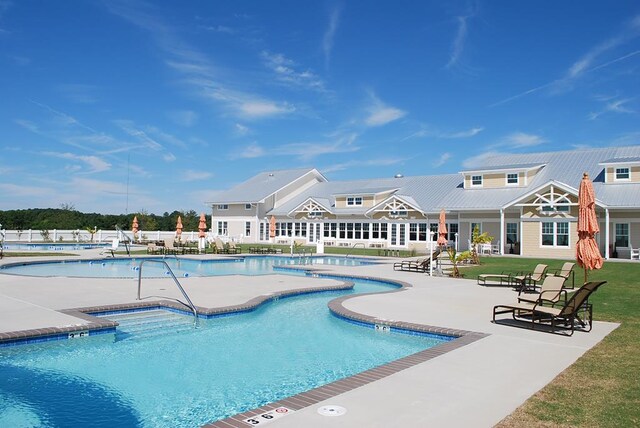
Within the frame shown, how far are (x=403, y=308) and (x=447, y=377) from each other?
5.54 metres

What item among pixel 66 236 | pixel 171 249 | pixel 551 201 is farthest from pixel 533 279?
pixel 66 236

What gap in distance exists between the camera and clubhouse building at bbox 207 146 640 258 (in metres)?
31.1

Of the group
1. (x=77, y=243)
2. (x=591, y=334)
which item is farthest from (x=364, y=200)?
(x=591, y=334)

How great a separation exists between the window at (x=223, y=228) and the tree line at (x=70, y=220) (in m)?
6.58

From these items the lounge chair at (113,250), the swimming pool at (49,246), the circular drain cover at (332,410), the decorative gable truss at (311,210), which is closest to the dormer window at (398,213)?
the decorative gable truss at (311,210)

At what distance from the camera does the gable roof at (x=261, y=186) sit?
5169 centimetres

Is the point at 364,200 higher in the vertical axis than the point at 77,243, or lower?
higher

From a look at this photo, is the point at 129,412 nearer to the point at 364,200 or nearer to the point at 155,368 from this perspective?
the point at 155,368

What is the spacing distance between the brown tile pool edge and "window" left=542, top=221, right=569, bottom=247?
24.5 m

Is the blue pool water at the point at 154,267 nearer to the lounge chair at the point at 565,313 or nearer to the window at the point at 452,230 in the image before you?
the window at the point at 452,230

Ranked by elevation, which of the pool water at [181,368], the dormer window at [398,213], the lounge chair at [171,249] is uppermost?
the dormer window at [398,213]

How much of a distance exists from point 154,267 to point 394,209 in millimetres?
20939

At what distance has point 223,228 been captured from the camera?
54531mm

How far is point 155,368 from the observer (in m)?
7.67
